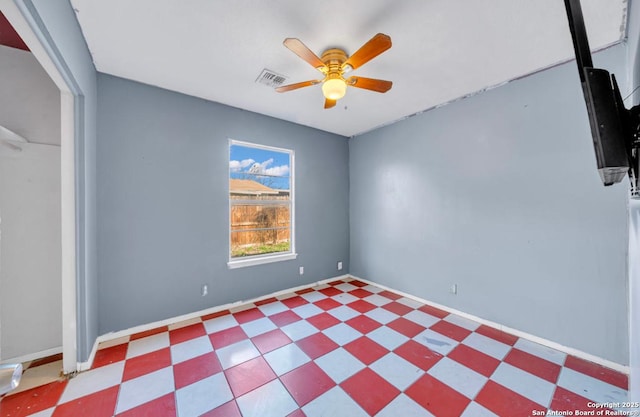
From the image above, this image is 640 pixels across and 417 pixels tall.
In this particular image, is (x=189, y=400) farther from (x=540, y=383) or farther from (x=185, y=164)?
(x=540, y=383)

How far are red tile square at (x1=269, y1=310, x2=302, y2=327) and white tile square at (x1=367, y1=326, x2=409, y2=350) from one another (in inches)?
34.5

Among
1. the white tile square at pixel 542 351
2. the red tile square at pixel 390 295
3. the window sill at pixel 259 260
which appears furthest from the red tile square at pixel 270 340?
the white tile square at pixel 542 351

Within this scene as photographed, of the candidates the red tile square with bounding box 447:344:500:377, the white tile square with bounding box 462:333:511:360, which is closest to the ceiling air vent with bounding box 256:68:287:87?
the red tile square with bounding box 447:344:500:377

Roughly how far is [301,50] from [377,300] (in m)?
3.04

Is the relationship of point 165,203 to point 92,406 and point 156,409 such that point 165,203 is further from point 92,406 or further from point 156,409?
point 156,409

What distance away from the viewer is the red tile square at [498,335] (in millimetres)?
2316

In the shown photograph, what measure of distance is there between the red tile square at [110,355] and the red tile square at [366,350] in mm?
2012

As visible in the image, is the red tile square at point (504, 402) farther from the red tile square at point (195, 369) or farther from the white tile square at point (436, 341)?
the red tile square at point (195, 369)

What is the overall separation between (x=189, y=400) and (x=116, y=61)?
9.45ft

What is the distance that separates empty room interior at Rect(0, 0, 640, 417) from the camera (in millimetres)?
1642

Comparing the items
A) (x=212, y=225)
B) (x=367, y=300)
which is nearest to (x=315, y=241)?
(x=367, y=300)

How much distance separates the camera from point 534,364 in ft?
6.48

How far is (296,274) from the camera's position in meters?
3.71

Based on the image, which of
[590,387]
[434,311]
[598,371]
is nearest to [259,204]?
[434,311]
